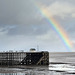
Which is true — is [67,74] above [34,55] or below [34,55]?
below

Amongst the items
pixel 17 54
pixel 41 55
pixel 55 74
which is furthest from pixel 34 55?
pixel 55 74

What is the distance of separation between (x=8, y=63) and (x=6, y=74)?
40605 mm

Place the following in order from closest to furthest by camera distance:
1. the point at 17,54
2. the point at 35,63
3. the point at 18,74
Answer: the point at 18,74 → the point at 35,63 → the point at 17,54

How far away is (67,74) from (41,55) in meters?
39.8

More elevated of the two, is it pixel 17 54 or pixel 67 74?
pixel 17 54

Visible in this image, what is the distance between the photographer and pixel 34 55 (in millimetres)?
99500

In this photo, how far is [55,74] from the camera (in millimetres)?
58375

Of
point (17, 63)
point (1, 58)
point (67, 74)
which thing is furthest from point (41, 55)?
point (67, 74)

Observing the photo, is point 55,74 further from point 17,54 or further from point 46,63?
point 17,54

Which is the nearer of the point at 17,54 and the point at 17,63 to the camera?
the point at 17,63

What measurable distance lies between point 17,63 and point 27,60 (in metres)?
4.50

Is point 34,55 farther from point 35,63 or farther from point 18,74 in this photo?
point 18,74

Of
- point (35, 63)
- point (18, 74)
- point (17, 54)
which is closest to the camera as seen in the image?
Result: point (18, 74)

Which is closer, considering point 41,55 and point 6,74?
point 6,74
